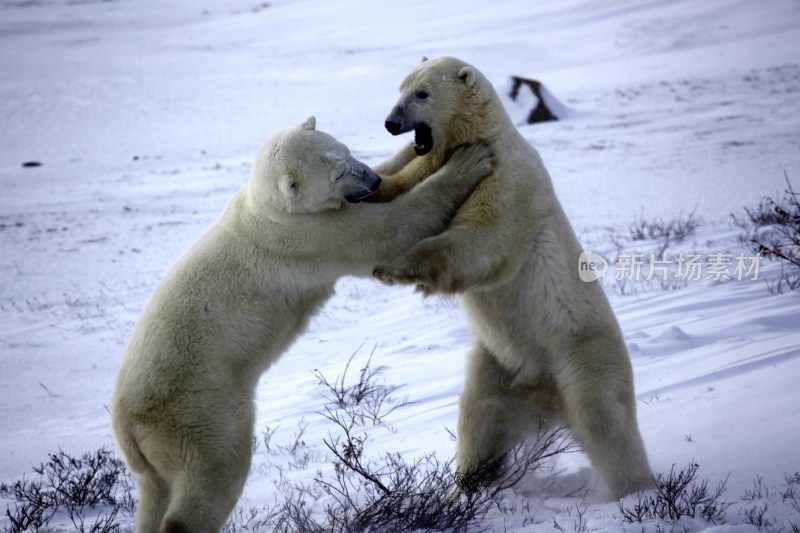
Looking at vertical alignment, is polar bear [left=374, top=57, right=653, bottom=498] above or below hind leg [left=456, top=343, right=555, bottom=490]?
above

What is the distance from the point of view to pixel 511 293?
3512 millimetres

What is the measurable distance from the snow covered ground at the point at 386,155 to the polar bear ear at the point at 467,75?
2.06 meters

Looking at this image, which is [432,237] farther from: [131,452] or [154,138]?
[154,138]

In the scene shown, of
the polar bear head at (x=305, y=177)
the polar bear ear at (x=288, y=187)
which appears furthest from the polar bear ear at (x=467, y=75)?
the polar bear ear at (x=288, y=187)

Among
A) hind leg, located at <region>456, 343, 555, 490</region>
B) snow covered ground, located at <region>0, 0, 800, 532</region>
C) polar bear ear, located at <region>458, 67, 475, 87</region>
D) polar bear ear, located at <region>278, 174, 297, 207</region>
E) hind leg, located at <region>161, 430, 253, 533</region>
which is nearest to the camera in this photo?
hind leg, located at <region>161, 430, 253, 533</region>

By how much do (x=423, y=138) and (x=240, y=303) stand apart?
1.22 meters

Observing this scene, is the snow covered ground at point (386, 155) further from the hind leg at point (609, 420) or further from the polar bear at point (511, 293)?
the polar bear at point (511, 293)

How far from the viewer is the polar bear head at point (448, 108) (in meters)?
3.54

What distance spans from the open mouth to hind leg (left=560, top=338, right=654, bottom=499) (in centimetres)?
126

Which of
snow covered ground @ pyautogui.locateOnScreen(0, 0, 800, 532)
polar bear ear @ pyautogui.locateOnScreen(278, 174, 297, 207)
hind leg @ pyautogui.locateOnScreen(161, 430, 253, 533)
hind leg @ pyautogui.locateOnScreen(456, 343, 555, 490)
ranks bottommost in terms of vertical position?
snow covered ground @ pyautogui.locateOnScreen(0, 0, 800, 532)

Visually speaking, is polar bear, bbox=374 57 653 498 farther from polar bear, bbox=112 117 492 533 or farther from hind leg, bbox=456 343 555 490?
polar bear, bbox=112 117 492 533

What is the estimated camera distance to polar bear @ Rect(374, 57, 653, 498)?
3213mm

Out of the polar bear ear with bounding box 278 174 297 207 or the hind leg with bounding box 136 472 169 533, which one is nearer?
the hind leg with bounding box 136 472 169 533

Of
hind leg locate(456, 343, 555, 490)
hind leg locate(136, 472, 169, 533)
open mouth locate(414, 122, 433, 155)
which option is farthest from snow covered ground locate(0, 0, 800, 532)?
open mouth locate(414, 122, 433, 155)
